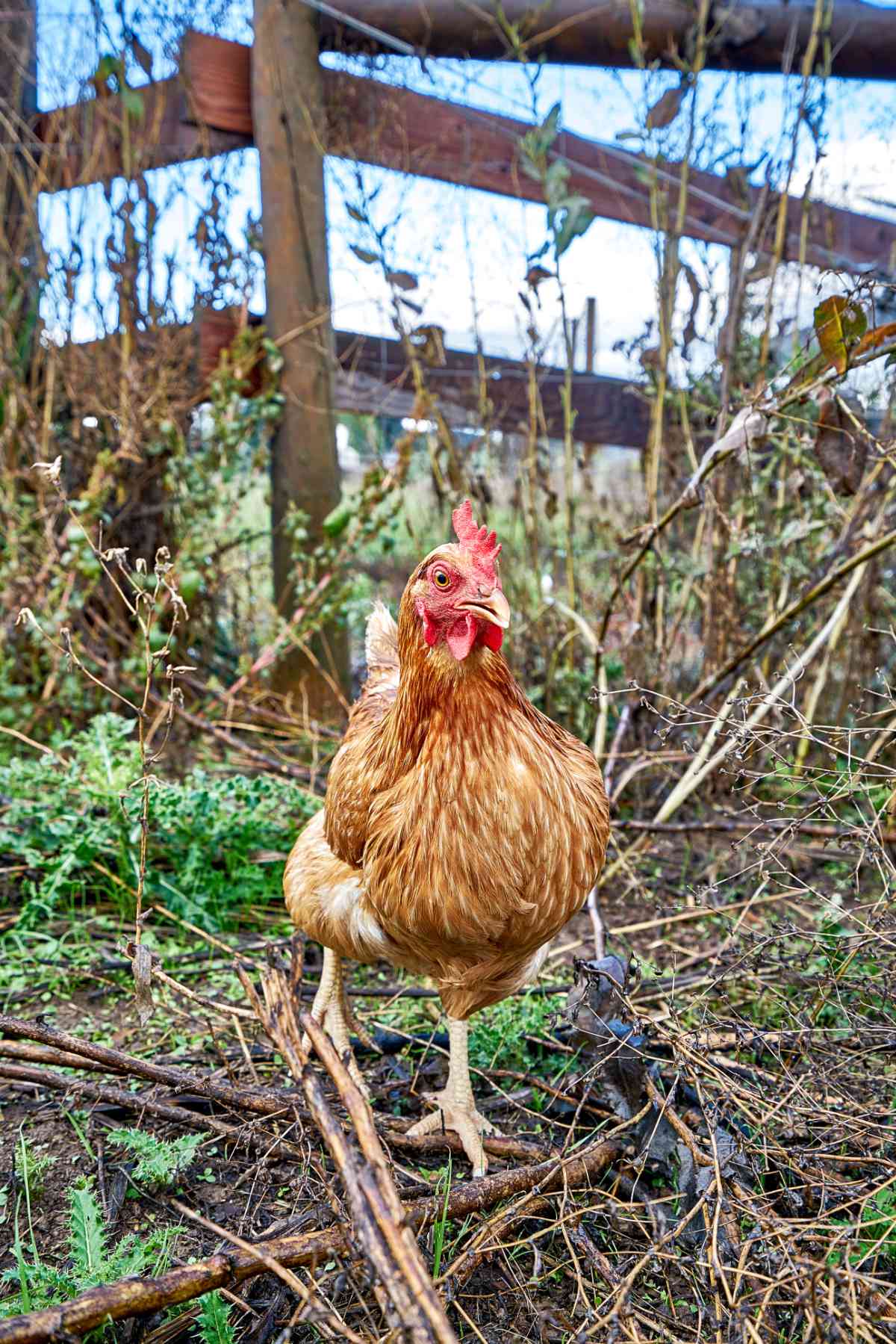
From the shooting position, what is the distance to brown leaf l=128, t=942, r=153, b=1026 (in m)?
1.97

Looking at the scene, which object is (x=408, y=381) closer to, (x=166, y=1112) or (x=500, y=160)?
(x=500, y=160)

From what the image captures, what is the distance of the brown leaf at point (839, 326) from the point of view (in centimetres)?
229

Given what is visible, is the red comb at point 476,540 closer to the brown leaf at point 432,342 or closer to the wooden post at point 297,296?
the brown leaf at point 432,342

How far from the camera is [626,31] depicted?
438 centimetres

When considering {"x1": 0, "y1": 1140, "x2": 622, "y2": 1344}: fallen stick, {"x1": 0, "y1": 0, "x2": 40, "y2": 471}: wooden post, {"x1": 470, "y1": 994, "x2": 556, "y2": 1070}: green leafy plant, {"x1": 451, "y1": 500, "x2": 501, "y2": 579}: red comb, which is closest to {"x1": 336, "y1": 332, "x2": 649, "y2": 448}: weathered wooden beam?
{"x1": 0, "y1": 0, "x2": 40, "y2": 471}: wooden post

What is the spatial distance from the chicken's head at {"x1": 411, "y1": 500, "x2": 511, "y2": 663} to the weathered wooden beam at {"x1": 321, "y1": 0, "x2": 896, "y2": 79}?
3.19 metres

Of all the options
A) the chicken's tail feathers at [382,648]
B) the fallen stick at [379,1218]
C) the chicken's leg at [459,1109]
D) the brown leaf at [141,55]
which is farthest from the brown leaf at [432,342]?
the fallen stick at [379,1218]

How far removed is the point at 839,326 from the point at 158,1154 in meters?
2.40

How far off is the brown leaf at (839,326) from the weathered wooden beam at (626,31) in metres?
2.56

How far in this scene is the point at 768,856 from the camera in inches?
81.0

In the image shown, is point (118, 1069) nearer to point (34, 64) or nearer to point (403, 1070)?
point (403, 1070)

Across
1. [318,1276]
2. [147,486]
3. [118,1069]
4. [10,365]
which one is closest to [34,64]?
[10,365]

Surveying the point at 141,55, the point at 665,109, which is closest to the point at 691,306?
the point at 665,109

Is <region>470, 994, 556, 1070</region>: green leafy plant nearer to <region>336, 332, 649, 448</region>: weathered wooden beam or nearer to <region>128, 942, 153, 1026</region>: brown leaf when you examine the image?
<region>128, 942, 153, 1026</region>: brown leaf
